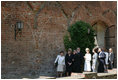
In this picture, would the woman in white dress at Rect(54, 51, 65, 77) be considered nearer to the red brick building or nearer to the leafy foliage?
the red brick building

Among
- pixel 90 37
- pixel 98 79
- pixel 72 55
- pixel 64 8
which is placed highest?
pixel 64 8

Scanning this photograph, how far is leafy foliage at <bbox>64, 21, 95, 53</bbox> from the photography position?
11.9 meters

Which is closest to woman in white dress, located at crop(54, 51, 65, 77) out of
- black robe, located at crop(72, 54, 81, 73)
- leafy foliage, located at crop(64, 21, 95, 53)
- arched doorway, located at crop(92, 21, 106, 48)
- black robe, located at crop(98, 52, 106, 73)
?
black robe, located at crop(72, 54, 81, 73)

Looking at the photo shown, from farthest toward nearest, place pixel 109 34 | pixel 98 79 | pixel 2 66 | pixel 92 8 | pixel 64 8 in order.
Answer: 1. pixel 109 34
2. pixel 92 8
3. pixel 64 8
4. pixel 2 66
5. pixel 98 79

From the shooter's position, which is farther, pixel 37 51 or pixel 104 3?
pixel 104 3

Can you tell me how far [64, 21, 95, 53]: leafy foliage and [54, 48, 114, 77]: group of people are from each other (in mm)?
705

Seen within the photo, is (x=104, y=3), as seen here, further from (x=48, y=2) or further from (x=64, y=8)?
(x=48, y=2)

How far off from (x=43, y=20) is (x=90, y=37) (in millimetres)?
2699

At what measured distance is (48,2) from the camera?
459 inches

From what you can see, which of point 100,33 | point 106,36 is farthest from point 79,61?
point 106,36

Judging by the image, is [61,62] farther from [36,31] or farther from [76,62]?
[36,31]

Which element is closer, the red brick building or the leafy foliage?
the red brick building

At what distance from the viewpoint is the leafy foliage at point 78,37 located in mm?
11883

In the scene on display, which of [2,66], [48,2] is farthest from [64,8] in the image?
[2,66]
